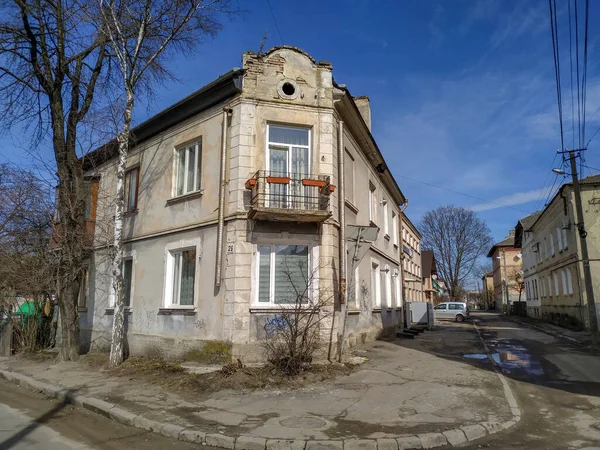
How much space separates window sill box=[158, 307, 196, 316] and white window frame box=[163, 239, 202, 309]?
0.09 metres

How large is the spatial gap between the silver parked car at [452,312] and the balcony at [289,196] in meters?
30.2

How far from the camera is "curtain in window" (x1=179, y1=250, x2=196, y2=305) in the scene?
1136cm

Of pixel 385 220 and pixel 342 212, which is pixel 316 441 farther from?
pixel 385 220

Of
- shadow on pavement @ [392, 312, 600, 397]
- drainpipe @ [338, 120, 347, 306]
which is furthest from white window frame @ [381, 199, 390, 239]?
drainpipe @ [338, 120, 347, 306]

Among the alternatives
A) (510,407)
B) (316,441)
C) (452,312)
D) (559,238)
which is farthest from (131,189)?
(452,312)

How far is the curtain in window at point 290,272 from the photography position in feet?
33.7

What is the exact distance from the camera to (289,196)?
10344mm

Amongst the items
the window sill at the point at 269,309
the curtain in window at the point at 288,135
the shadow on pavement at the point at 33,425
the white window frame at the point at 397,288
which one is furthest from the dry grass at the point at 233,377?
the white window frame at the point at 397,288

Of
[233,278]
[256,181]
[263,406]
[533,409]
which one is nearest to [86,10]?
[256,181]

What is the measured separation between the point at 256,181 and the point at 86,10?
6809 millimetres

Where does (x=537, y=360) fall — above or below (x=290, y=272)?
below

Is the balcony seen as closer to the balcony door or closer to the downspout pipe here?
the balcony door

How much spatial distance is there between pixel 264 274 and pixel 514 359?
823 centimetres

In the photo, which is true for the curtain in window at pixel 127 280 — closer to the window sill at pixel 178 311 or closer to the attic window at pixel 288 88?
the window sill at pixel 178 311
